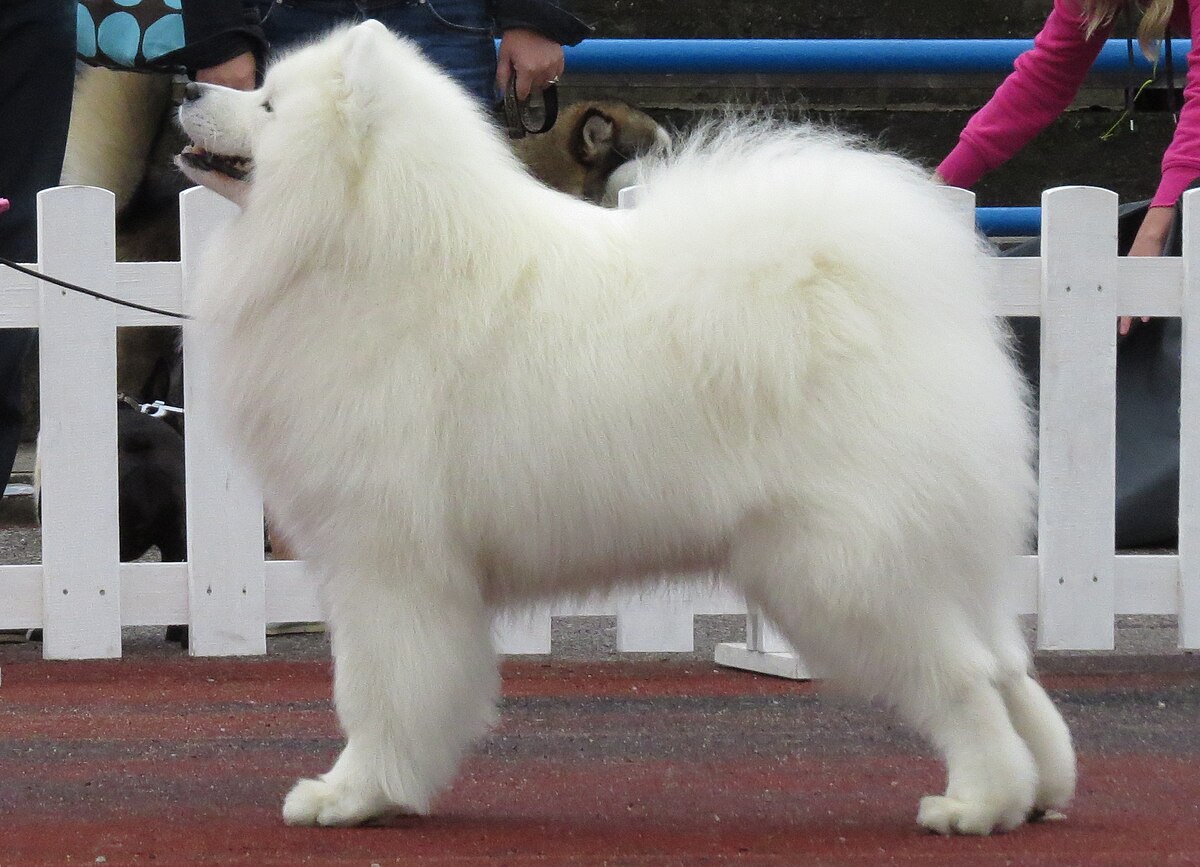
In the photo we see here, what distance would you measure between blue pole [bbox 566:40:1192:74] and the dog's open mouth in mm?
2728

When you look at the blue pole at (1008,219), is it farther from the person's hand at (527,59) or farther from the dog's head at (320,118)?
the dog's head at (320,118)

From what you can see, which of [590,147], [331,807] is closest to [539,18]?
[331,807]

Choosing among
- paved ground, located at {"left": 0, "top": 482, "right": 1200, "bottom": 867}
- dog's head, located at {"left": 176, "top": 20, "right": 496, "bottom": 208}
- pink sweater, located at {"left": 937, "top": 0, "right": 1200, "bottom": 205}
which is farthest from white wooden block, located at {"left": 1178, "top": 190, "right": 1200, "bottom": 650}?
dog's head, located at {"left": 176, "top": 20, "right": 496, "bottom": 208}

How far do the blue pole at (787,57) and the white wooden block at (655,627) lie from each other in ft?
6.58

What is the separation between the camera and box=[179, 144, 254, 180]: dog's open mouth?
283 cm

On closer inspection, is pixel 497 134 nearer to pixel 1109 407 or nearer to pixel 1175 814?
pixel 1175 814

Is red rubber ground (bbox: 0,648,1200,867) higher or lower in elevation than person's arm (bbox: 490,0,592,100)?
lower

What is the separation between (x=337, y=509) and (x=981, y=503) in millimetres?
1140

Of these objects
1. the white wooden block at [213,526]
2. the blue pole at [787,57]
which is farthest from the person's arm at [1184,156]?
the white wooden block at [213,526]

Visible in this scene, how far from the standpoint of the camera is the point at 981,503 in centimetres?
272

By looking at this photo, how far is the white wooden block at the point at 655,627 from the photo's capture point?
4.58 meters

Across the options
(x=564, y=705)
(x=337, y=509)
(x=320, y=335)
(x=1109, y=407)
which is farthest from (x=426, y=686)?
(x=1109, y=407)

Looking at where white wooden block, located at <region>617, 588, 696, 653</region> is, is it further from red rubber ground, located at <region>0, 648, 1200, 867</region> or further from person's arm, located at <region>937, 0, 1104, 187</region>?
person's arm, located at <region>937, 0, 1104, 187</region>

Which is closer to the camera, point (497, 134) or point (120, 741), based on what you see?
point (497, 134)
